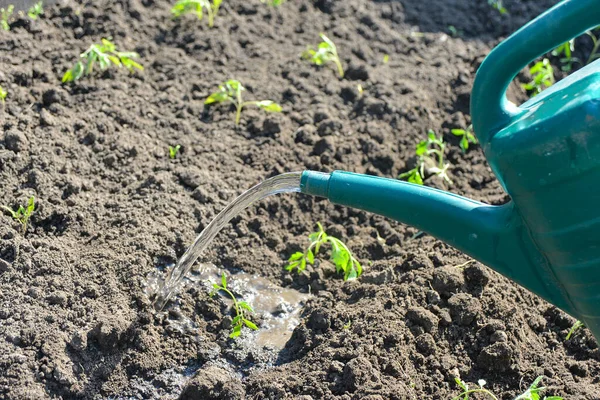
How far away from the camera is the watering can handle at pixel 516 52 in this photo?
181cm

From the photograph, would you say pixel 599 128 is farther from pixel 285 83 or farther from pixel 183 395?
pixel 285 83

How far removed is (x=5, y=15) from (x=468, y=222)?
277 centimetres

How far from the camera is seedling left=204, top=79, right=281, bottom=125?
3.54 m

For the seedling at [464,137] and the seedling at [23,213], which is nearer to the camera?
the seedling at [23,213]

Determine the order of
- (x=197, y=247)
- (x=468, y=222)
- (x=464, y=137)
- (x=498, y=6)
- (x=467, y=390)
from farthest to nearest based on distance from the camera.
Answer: (x=498, y=6), (x=464, y=137), (x=197, y=247), (x=467, y=390), (x=468, y=222)

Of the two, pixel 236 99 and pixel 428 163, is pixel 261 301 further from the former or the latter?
pixel 236 99

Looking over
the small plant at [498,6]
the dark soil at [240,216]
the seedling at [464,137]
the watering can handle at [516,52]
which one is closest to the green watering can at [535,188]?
the watering can handle at [516,52]

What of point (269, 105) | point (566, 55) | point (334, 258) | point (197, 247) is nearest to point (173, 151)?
point (269, 105)

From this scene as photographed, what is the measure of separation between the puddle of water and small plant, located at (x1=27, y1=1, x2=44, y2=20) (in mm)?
1746

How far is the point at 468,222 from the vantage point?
205 cm

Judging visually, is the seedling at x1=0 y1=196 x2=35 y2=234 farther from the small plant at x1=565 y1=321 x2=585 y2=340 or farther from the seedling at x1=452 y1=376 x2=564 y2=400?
the small plant at x1=565 y1=321 x2=585 y2=340

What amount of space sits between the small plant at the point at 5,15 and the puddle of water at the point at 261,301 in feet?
5.57

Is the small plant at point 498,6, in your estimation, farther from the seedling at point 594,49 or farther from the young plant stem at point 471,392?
the young plant stem at point 471,392

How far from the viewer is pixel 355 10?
177 inches
